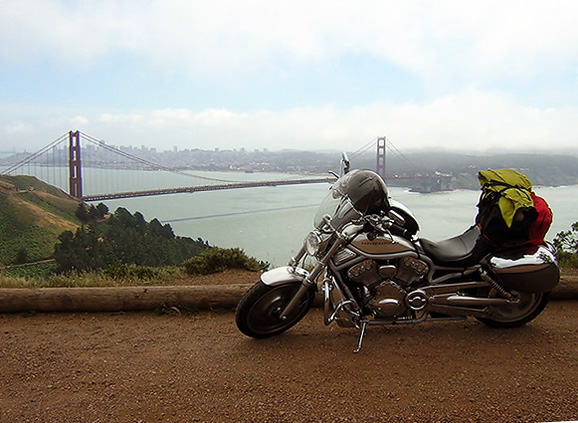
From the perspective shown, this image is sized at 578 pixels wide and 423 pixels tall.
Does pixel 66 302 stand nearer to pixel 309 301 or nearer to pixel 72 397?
pixel 72 397

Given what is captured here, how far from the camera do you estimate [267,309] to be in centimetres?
293

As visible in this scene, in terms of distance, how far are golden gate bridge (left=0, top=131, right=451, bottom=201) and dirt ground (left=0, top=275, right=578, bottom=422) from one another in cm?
1209

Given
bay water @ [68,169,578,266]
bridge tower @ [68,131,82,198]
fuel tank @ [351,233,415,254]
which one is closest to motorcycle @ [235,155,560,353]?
fuel tank @ [351,233,415,254]

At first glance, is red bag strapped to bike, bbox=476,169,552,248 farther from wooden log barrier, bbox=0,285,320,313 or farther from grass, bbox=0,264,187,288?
grass, bbox=0,264,187,288

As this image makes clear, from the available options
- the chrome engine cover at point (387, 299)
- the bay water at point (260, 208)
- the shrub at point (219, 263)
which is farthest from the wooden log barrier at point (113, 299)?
the bay water at point (260, 208)

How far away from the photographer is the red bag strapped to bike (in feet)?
8.93

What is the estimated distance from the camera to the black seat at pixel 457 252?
287 cm

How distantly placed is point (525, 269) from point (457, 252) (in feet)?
1.54

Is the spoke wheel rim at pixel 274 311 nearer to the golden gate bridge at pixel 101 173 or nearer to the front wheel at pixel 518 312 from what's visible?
the front wheel at pixel 518 312

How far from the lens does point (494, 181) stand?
114 inches

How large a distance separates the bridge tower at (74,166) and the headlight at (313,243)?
18.8m

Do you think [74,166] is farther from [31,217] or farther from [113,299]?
[113,299]

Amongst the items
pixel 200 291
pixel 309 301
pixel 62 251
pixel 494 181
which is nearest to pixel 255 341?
pixel 309 301

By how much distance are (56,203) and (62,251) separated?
7649 mm
